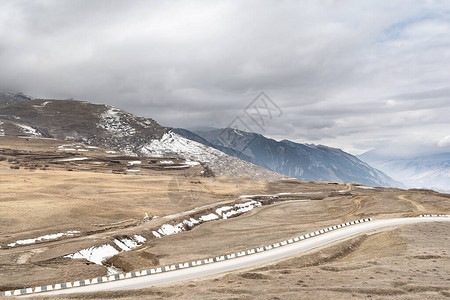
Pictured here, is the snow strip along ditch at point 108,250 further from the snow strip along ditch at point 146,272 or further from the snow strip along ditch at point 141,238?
the snow strip along ditch at point 146,272

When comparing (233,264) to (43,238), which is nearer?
(233,264)

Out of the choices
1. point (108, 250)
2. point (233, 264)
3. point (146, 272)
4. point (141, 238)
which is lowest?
point (141, 238)

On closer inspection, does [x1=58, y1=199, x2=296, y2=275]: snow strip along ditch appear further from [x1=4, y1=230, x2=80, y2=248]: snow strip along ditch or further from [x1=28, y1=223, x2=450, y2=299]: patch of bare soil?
[x1=28, y1=223, x2=450, y2=299]: patch of bare soil

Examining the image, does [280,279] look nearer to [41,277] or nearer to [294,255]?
[294,255]

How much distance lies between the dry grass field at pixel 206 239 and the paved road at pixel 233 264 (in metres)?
2.65

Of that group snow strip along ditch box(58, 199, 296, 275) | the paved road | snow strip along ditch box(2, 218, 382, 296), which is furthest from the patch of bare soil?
snow strip along ditch box(58, 199, 296, 275)

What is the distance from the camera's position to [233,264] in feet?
129

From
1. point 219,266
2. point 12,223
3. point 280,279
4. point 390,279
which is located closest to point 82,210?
point 12,223

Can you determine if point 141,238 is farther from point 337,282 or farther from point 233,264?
point 337,282

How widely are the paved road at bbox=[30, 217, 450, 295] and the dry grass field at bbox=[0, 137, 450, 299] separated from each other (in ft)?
8.69

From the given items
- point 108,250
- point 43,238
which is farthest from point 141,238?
point 43,238

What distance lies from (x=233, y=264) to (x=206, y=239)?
20555 millimetres

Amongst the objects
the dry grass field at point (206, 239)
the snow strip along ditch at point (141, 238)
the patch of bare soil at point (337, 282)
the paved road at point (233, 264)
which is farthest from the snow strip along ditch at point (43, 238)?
the patch of bare soil at point (337, 282)

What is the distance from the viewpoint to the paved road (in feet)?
103
